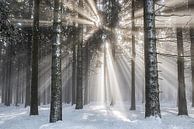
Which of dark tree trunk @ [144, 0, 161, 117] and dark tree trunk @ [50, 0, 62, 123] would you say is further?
dark tree trunk @ [50, 0, 62, 123]

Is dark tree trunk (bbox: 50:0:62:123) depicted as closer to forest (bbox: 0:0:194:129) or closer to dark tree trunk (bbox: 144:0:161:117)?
forest (bbox: 0:0:194:129)

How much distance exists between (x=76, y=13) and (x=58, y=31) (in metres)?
13.7

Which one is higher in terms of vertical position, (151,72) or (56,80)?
(151,72)

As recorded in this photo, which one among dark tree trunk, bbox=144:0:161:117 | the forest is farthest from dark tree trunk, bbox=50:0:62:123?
dark tree trunk, bbox=144:0:161:117

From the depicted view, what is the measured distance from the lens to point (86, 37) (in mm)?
35344

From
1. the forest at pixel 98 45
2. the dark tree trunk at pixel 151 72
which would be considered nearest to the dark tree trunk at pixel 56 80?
the forest at pixel 98 45

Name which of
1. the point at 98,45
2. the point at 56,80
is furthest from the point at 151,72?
the point at 98,45

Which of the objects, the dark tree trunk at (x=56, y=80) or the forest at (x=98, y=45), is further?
the dark tree trunk at (x=56, y=80)

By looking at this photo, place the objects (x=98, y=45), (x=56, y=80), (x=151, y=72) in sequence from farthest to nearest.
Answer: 1. (x=98, y=45)
2. (x=56, y=80)
3. (x=151, y=72)

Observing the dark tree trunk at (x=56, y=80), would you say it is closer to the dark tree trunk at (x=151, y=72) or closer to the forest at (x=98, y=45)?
the forest at (x=98, y=45)

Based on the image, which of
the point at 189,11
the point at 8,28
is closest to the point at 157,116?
the point at 8,28

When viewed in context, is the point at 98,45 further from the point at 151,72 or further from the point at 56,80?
the point at 151,72

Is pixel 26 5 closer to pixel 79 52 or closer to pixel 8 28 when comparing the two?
pixel 79 52

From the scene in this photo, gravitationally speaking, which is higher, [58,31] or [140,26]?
[140,26]
